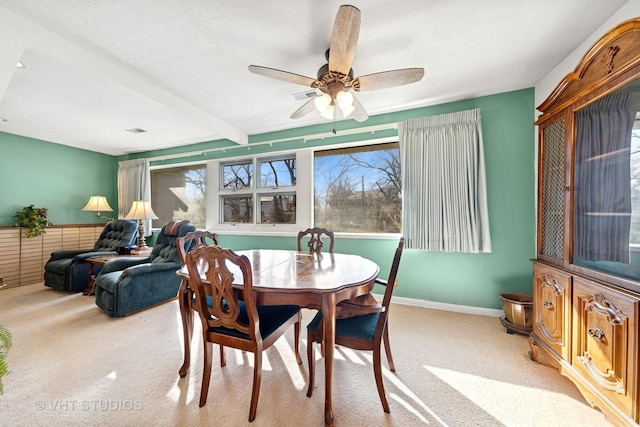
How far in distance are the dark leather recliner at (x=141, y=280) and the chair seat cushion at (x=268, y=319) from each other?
188 cm

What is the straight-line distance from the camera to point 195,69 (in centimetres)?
230

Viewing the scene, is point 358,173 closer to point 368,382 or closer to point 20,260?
point 368,382

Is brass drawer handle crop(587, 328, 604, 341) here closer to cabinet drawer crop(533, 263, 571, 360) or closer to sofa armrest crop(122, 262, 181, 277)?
cabinet drawer crop(533, 263, 571, 360)

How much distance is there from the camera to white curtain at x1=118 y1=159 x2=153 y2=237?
4910 millimetres

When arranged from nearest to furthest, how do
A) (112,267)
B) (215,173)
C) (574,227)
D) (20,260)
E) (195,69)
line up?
(574,227), (195,69), (112,267), (20,260), (215,173)

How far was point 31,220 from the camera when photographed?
13.1 feet

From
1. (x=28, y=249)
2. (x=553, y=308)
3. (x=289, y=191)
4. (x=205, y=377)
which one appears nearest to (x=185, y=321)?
(x=205, y=377)

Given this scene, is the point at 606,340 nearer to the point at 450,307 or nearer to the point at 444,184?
the point at 450,307

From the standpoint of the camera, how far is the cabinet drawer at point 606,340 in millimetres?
1208

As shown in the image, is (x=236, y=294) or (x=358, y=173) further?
(x=358, y=173)

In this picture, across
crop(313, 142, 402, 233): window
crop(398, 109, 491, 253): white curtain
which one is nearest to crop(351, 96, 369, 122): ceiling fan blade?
crop(398, 109, 491, 253): white curtain

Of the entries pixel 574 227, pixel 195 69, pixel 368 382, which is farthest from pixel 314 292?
pixel 195 69

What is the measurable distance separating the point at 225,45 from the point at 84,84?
5.56ft

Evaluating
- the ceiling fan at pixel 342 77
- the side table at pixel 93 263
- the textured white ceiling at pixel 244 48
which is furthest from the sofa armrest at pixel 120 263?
the ceiling fan at pixel 342 77
